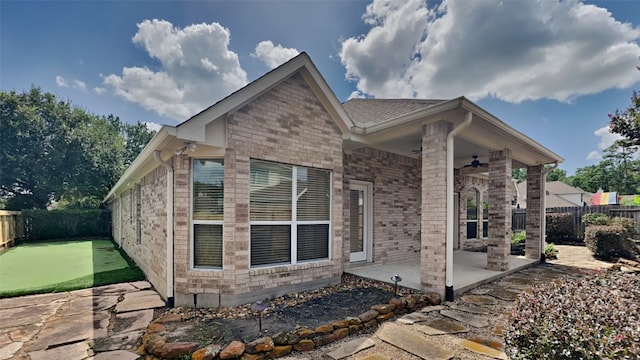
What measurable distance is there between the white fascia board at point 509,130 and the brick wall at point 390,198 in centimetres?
288

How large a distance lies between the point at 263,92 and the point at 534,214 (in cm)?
963

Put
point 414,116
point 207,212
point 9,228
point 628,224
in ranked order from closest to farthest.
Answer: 1. point 207,212
2. point 414,116
3. point 628,224
4. point 9,228

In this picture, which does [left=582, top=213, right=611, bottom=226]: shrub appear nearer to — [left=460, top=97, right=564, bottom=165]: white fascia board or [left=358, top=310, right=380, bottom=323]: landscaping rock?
[left=460, top=97, right=564, bottom=165]: white fascia board

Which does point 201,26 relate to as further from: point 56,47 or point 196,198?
point 196,198

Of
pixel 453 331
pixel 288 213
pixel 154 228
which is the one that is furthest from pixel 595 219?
pixel 154 228

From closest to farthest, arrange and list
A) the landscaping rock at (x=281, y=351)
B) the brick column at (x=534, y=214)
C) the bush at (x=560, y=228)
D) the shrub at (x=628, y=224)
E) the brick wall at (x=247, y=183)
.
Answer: the landscaping rock at (x=281, y=351) → the brick wall at (x=247, y=183) → the brick column at (x=534, y=214) → the shrub at (x=628, y=224) → the bush at (x=560, y=228)

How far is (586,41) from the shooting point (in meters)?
8.53

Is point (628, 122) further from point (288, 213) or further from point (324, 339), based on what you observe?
point (324, 339)

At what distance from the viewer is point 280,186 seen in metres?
5.67

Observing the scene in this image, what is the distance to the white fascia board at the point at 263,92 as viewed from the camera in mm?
4641

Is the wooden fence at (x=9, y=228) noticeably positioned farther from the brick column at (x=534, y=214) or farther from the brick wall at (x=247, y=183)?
the brick column at (x=534, y=214)

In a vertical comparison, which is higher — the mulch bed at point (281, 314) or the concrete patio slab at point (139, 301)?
the mulch bed at point (281, 314)

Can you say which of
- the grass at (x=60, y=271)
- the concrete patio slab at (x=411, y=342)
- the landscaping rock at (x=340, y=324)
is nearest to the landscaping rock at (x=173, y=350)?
the landscaping rock at (x=340, y=324)

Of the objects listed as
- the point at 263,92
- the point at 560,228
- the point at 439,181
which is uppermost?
the point at 263,92
